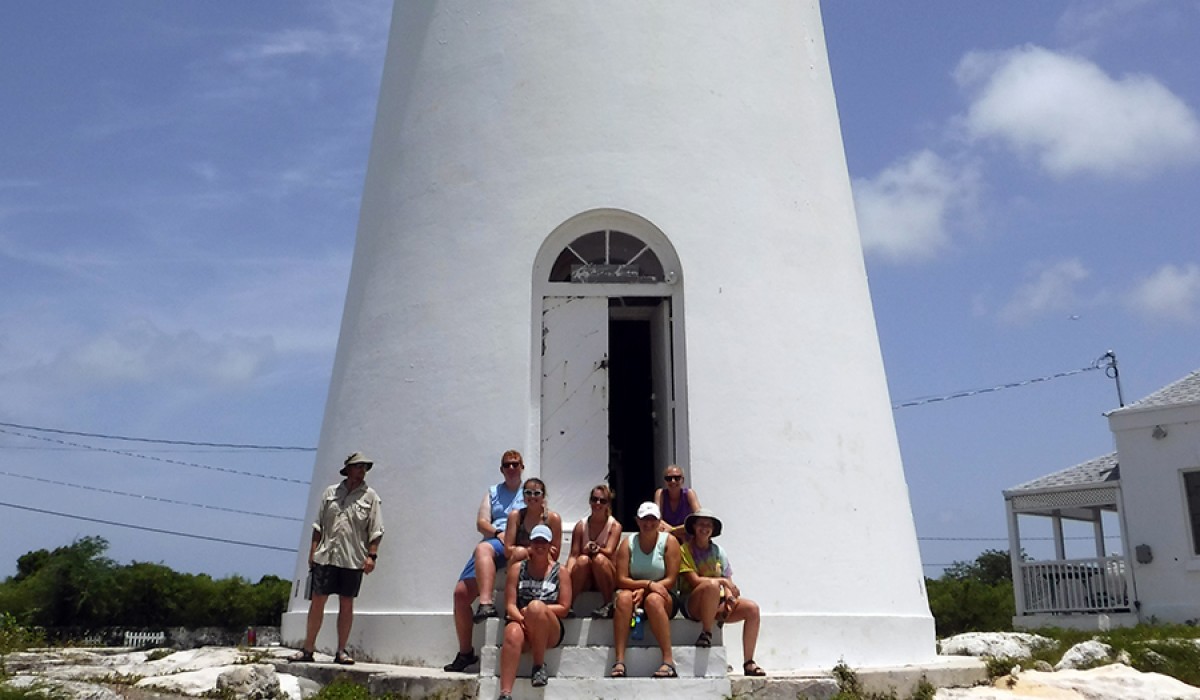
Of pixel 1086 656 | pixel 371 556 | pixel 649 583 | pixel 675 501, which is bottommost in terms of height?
pixel 1086 656

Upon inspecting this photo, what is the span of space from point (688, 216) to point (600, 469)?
214cm

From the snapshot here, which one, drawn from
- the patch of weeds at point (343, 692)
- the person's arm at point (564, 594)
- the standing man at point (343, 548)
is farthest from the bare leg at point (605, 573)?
the standing man at point (343, 548)

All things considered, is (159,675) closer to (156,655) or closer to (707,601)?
(156,655)

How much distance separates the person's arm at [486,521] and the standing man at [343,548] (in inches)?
34.9

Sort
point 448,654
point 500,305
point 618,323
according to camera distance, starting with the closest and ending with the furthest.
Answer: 1. point 448,654
2. point 500,305
3. point 618,323

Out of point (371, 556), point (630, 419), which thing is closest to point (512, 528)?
point (371, 556)

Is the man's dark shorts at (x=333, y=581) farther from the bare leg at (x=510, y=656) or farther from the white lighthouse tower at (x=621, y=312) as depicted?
the bare leg at (x=510, y=656)

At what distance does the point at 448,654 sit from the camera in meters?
8.28

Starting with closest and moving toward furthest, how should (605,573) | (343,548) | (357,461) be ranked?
(605,573), (343,548), (357,461)

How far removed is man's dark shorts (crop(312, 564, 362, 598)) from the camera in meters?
8.26

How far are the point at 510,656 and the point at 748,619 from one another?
1659 mm

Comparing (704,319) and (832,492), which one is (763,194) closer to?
(704,319)

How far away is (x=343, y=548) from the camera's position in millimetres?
8266

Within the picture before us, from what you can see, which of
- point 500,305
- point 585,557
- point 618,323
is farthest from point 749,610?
point 618,323
